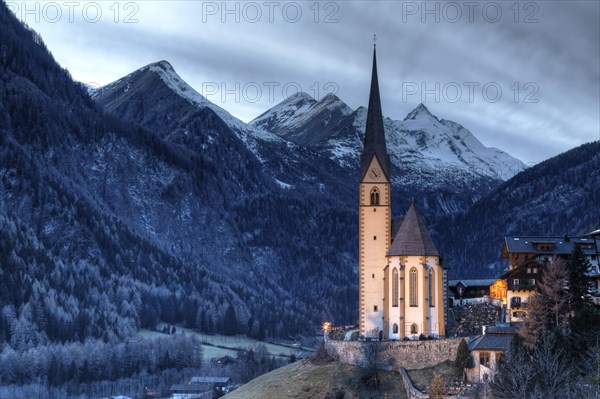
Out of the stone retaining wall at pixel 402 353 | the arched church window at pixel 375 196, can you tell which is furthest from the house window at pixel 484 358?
the arched church window at pixel 375 196

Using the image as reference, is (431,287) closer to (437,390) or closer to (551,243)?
(551,243)

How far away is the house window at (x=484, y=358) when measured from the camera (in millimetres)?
107506

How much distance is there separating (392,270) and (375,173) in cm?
1517

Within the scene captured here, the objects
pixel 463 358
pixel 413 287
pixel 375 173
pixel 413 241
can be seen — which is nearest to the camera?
pixel 463 358

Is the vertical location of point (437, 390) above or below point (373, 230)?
below

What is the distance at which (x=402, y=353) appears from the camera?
11800 centimetres

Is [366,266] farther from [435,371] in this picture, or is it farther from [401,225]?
[435,371]

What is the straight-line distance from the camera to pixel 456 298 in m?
153

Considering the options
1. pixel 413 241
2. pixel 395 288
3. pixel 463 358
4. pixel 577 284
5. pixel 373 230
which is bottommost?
pixel 463 358

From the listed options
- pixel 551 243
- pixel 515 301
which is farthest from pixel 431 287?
pixel 551 243

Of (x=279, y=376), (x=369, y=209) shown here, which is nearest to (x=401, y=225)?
(x=369, y=209)

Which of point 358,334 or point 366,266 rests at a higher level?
point 366,266

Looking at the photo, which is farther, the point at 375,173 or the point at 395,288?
the point at 375,173

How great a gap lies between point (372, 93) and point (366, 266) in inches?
1135
